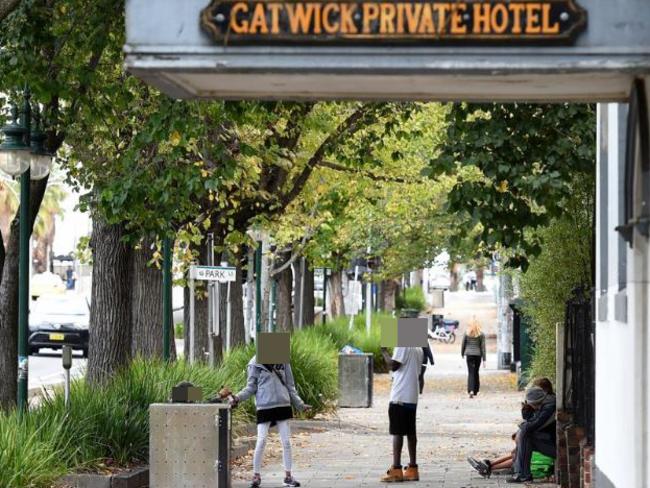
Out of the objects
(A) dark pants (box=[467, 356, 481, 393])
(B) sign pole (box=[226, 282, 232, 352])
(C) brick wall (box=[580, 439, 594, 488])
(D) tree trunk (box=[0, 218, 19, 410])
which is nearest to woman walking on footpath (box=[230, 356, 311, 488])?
(D) tree trunk (box=[0, 218, 19, 410])

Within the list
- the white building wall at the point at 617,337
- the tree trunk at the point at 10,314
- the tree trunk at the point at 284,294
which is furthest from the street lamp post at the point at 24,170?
the tree trunk at the point at 284,294

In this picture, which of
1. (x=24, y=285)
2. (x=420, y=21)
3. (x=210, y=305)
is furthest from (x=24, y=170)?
(x=210, y=305)

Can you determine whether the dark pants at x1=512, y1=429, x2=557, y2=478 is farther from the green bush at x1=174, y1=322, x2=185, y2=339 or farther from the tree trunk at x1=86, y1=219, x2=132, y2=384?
the green bush at x1=174, y1=322, x2=185, y2=339

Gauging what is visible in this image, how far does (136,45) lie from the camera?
6.91 meters

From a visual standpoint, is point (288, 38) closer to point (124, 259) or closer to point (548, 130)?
point (548, 130)

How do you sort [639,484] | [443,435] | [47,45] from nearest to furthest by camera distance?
[639,484]
[47,45]
[443,435]

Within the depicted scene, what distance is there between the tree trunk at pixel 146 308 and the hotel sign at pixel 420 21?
60.4 ft

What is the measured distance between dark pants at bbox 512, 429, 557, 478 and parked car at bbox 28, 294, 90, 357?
27.4m

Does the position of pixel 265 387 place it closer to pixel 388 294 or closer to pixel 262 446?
pixel 262 446

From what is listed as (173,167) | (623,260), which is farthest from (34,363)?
(623,260)

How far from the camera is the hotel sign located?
6.64m

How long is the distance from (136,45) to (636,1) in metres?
2.29

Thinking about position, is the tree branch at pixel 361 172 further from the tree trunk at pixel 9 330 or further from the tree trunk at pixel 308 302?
the tree trunk at pixel 308 302

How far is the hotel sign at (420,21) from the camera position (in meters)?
6.64
